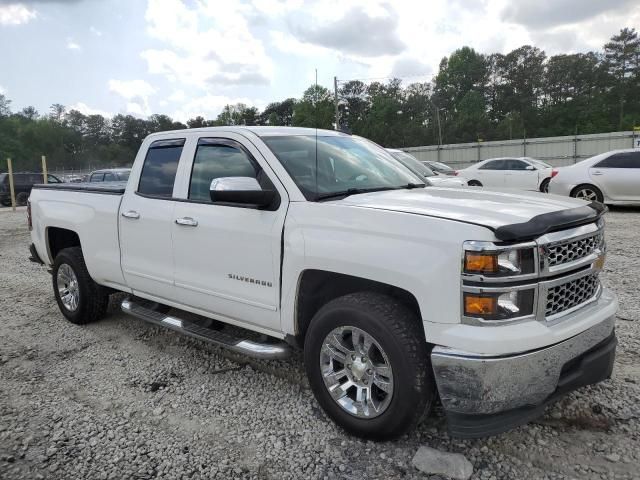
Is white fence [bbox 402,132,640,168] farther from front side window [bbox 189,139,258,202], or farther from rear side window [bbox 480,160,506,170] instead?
front side window [bbox 189,139,258,202]

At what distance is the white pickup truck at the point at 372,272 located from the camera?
251cm

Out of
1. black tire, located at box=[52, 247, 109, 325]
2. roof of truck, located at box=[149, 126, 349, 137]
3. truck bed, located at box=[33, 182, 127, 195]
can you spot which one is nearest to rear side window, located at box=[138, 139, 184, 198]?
Answer: roof of truck, located at box=[149, 126, 349, 137]

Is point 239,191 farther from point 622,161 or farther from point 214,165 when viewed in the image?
point 622,161

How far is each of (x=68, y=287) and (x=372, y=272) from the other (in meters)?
4.03

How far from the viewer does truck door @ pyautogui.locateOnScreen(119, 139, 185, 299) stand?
4.16 meters

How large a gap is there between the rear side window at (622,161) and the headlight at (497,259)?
1086 centimetres

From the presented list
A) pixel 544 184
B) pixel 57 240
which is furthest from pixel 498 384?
pixel 544 184

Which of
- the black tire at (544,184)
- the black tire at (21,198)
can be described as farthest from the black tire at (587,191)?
the black tire at (21,198)

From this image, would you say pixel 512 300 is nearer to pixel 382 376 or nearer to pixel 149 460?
pixel 382 376

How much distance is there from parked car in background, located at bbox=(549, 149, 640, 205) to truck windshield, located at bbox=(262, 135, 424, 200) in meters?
9.03

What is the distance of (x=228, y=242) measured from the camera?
11.8 ft

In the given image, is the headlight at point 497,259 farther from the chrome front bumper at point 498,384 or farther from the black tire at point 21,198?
the black tire at point 21,198

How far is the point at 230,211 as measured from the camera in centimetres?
361

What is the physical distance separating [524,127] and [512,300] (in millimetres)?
81124
